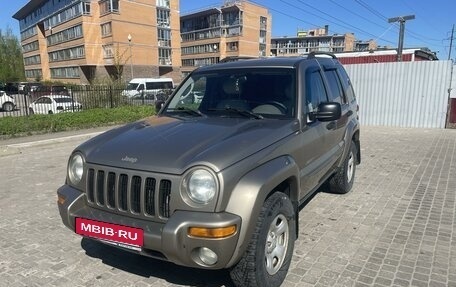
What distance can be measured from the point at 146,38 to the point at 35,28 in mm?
34158

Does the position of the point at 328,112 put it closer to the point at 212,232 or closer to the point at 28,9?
the point at 212,232

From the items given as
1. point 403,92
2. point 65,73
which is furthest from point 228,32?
point 403,92

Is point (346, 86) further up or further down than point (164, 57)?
further down

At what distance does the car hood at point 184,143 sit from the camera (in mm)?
2519

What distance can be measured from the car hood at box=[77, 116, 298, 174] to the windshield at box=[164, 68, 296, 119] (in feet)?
Result: 0.71

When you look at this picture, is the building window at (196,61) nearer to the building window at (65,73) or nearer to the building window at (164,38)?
the building window at (164,38)

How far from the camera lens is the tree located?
205 ft

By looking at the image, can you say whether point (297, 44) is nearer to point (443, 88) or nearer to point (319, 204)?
point (443, 88)

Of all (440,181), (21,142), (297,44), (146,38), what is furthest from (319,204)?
(297,44)

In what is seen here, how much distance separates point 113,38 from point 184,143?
54933 mm

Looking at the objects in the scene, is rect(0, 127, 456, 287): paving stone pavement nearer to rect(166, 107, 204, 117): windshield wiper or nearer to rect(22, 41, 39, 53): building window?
rect(166, 107, 204, 117): windshield wiper

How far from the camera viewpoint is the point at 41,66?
7462 centimetres

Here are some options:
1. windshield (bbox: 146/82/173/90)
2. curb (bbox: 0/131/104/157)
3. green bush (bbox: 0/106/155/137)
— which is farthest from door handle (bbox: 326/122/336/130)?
windshield (bbox: 146/82/173/90)

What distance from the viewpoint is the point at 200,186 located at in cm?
242
